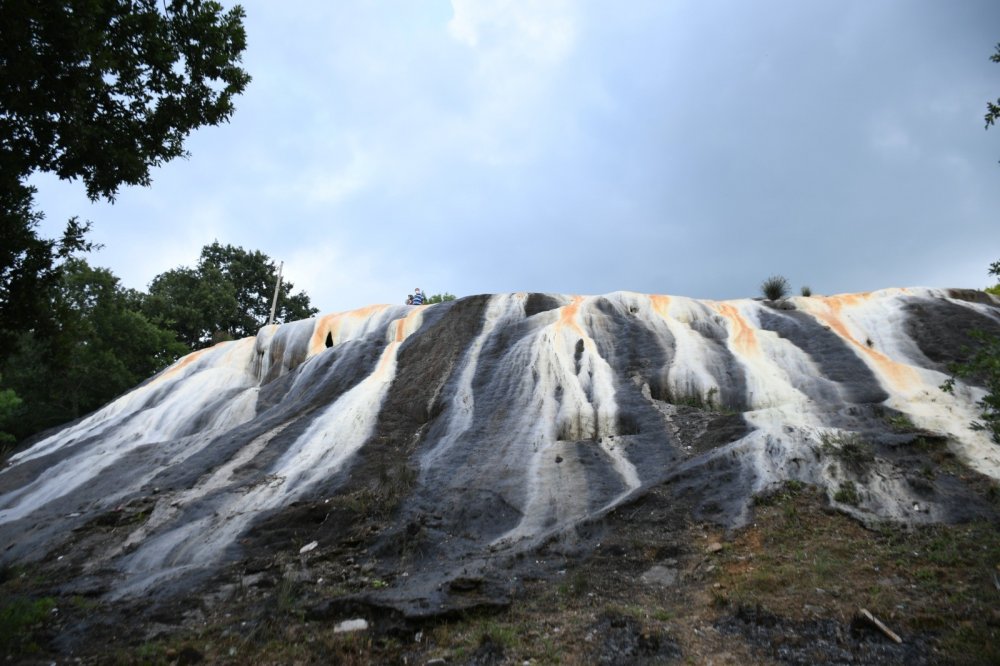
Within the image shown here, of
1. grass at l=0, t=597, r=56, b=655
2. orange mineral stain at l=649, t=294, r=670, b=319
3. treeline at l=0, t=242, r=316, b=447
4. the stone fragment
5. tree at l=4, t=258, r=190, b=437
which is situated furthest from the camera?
tree at l=4, t=258, r=190, b=437

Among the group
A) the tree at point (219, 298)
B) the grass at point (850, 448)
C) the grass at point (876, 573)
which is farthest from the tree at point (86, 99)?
the tree at point (219, 298)

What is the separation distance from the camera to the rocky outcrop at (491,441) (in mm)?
10227

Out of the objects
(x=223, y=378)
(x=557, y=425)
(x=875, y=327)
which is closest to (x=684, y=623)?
(x=557, y=425)

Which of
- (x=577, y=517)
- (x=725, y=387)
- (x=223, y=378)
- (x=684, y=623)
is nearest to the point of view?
(x=684, y=623)

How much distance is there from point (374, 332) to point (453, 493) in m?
11.6

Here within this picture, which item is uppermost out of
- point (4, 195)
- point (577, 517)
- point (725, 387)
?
point (4, 195)

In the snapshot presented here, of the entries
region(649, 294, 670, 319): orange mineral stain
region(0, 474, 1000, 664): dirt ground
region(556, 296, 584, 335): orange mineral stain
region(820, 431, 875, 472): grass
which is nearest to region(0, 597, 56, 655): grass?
region(0, 474, 1000, 664): dirt ground

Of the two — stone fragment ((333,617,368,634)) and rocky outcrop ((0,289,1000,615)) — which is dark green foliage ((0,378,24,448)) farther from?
stone fragment ((333,617,368,634))

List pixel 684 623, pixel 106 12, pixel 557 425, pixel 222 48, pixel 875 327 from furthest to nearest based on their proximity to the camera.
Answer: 1. pixel 875 327
2. pixel 557 425
3. pixel 222 48
4. pixel 106 12
5. pixel 684 623

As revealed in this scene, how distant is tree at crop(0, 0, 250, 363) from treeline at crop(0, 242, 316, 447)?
1.80 ft

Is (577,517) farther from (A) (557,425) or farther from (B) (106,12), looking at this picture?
(B) (106,12)

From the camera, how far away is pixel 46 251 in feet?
29.5

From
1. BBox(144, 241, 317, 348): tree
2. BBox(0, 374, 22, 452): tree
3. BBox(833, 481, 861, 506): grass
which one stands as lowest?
BBox(833, 481, 861, 506): grass

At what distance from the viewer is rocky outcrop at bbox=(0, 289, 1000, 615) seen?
10227mm
